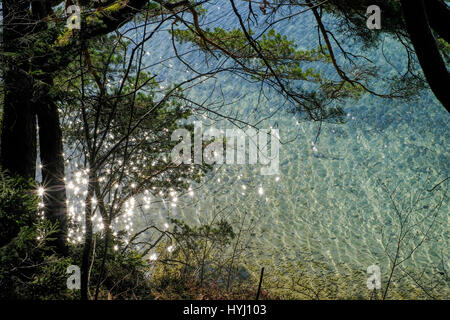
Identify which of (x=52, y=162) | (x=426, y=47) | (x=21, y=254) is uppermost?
(x=426, y=47)

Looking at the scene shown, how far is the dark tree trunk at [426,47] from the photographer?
70.6 inches

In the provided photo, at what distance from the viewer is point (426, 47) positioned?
1.82 meters

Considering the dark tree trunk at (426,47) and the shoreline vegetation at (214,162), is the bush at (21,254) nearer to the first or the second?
the shoreline vegetation at (214,162)

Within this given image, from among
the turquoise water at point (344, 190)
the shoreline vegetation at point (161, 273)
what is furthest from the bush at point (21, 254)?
the turquoise water at point (344, 190)

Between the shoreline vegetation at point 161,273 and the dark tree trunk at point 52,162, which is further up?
the dark tree trunk at point 52,162

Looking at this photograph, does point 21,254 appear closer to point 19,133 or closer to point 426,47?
point 19,133

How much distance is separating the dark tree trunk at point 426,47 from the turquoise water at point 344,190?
2.09 m

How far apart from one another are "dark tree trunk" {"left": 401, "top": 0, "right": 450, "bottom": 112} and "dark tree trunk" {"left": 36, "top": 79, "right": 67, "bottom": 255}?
3417 millimetres

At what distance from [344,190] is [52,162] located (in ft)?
21.5

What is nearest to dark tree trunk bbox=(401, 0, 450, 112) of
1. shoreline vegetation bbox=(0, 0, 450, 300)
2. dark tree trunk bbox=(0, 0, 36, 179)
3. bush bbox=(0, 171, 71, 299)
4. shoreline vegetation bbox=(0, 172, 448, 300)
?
shoreline vegetation bbox=(0, 0, 450, 300)

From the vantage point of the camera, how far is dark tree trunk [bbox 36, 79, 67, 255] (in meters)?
3.70

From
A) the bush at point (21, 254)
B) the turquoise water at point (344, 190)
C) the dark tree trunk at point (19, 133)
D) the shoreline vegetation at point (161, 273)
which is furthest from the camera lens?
the turquoise water at point (344, 190)

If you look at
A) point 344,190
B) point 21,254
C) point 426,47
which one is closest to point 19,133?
point 21,254

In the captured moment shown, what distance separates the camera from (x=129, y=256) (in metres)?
3.67
